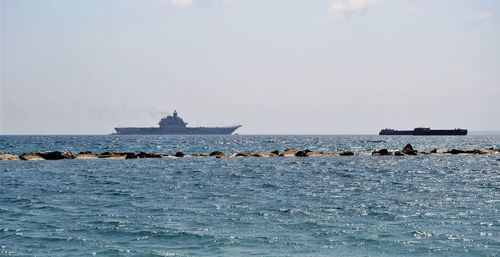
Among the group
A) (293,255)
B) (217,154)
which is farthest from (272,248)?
(217,154)

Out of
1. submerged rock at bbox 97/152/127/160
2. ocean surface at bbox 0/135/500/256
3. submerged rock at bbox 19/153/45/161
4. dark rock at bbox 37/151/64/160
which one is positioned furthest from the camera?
submerged rock at bbox 97/152/127/160

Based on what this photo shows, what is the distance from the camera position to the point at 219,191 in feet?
108

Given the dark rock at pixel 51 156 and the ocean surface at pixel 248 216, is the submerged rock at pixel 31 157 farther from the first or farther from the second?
the ocean surface at pixel 248 216

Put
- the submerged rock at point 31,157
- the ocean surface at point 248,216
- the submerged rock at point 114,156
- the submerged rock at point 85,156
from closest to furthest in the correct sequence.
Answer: the ocean surface at point 248,216 → the submerged rock at point 31,157 → the submerged rock at point 85,156 → the submerged rock at point 114,156

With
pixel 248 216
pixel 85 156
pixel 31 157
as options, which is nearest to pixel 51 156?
pixel 31 157

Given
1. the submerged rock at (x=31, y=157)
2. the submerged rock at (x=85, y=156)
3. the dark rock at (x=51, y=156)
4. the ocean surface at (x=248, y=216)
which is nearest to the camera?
the ocean surface at (x=248, y=216)

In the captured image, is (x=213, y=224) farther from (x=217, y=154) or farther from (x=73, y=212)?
(x=217, y=154)

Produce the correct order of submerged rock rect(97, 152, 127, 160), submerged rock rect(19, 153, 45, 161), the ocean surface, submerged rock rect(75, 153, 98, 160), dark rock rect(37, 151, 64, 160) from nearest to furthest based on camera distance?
the ocean surface < submerged rock rect(19, 153, 45, 161) < dark rock rect(37, 151, 64, 160) < submerged rock rect(75, 153, 98, 160) < submerged rock rect(97, 152, 127, 160)

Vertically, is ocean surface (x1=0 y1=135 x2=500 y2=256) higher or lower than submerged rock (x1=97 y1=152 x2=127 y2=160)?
lower

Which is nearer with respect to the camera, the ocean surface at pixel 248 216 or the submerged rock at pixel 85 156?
the ocean surface at pixel 248 216

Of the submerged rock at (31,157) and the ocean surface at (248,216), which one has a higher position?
the submerged rock at (31,157)

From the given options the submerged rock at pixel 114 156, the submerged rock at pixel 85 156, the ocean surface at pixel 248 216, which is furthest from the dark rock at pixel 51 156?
the ocean surface at pixel 248 216

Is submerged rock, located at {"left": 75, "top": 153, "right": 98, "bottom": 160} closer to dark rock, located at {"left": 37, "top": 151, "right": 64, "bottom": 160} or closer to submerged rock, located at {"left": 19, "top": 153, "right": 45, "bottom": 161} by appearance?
dark rock, located at {"left": 37, "top": 151, "right": 64, "bottom": 160}

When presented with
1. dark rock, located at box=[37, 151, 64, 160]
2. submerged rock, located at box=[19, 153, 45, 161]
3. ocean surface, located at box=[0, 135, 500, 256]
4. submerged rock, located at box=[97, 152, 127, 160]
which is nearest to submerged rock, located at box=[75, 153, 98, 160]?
submerged rock, located at box=[97, 152, 127, 160]
